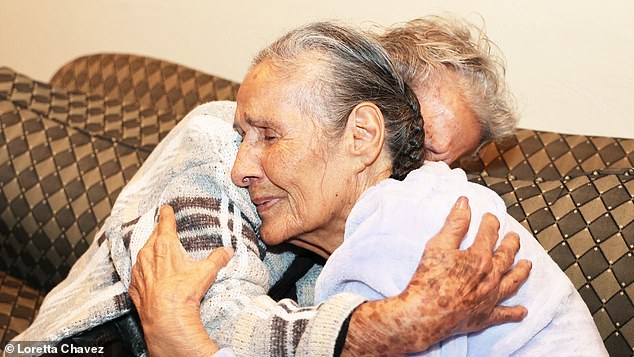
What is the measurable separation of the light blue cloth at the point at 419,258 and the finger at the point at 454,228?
0.07 ft

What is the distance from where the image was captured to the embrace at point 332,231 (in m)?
1.30

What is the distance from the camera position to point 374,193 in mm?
1423

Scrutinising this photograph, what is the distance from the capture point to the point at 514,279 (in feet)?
4.36

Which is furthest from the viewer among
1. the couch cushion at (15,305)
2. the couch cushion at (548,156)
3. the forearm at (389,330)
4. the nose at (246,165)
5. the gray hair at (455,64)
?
the couch cushion at (15,305)

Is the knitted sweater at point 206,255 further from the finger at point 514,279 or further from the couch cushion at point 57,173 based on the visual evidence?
the couch cushion at point 57,173

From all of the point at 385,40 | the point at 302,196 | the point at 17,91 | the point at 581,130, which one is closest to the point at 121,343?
the point at 302,196

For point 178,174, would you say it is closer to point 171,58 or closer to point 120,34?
point 171,58

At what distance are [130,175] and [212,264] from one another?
98 cm

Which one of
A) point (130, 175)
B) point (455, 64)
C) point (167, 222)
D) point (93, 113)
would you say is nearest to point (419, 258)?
point (167, 222)

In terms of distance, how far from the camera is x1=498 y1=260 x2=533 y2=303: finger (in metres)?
1.32

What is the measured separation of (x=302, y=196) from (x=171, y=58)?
1922 mm

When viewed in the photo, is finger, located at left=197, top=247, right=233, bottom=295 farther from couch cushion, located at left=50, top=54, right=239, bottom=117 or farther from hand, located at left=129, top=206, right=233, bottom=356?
couch cushion, located at left=50, top=54, right=239, bottom=117

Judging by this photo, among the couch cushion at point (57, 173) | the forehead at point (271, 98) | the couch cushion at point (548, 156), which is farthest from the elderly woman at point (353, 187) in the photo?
the couch cushion at point (57, 173)

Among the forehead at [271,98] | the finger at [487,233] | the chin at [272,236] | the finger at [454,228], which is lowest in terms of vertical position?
the chin at [272,236]
